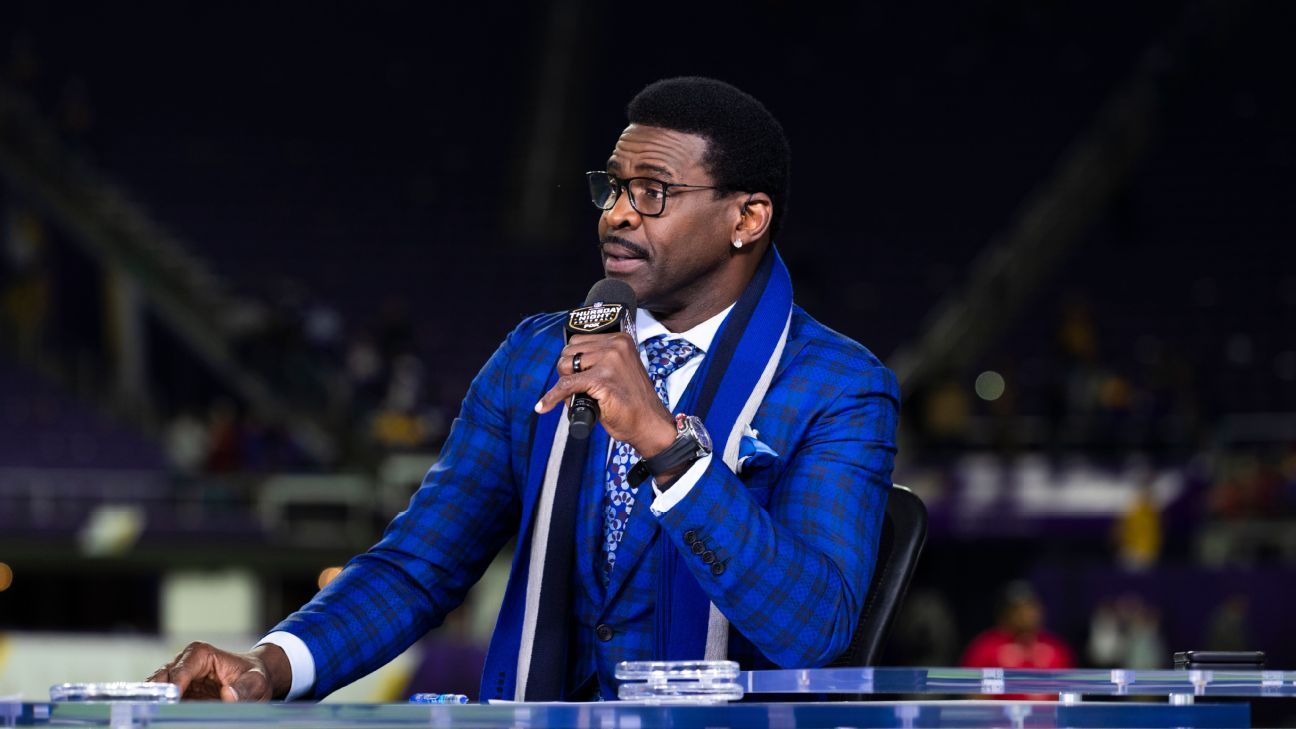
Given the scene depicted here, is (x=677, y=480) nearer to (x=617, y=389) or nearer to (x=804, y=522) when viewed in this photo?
(x=617, y=389)

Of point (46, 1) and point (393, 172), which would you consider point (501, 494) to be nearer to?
point (393, 172)

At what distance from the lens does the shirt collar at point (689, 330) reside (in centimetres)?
268

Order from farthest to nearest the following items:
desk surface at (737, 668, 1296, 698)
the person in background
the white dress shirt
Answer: the person in background → the white dress shirt → desk surface at (737, 668, 1296, 698)

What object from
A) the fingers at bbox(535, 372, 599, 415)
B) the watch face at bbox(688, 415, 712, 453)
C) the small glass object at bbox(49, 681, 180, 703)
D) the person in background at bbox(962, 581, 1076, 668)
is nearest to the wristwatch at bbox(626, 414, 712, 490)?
the watch face at bbox(688, 415, 712, 453)

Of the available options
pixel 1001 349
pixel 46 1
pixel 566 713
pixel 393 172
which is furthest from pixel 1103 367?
pixel 566 713

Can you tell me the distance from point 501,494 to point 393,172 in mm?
17989

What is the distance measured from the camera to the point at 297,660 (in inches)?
97.7

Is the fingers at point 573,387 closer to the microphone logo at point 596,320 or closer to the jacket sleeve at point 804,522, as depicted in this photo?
the microphone logo at point 596,320

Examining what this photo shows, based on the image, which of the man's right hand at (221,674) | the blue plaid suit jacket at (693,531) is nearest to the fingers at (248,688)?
the man's right hand at (221,674)

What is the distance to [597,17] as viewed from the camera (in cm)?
2177

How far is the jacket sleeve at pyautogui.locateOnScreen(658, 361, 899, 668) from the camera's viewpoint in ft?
7.42

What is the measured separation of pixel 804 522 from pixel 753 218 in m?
0.47

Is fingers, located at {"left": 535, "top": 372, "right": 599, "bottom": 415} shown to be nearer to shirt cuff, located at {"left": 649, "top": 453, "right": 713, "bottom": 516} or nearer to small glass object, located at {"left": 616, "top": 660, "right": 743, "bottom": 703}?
shirt cuff, located at {"left": 649, "top": 453, "right": 713, "bottom": 516}

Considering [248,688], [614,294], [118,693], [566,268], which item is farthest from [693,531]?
[566,268]
